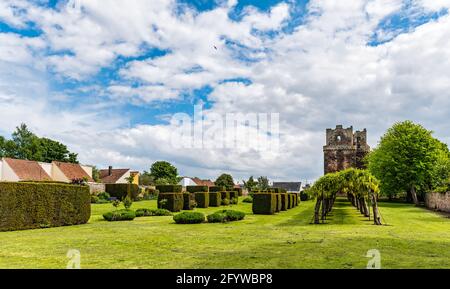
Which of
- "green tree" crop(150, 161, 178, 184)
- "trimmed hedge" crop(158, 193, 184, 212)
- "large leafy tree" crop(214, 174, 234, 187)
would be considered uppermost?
"green tree" crop(150, 161, 178, 184)

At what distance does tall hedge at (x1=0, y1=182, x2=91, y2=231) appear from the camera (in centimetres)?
1709

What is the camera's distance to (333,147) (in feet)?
221

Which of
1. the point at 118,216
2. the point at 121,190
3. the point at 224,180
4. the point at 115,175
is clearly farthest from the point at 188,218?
the point at 224,180

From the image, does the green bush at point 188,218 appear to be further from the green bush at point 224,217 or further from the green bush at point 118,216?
the green bush at point 118,216

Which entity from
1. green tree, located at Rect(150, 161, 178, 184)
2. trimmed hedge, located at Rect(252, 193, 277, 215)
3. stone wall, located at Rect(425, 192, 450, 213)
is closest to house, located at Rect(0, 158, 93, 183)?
trimmed hedge, located at Rect(252, 193, 277, 215)

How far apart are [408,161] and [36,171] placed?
157 ft

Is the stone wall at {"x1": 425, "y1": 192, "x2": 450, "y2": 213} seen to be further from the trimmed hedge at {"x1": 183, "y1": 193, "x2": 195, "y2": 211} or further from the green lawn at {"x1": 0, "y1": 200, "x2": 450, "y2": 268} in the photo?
the trimmed hedge at {"x1": 183, "y1": 193, "x2": 195, "y2": 211}

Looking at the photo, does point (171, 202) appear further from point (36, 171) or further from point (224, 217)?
point (36, 171)

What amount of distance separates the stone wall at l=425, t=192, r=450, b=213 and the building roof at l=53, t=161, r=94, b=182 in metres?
44.1

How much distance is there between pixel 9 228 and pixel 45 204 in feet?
7.02
